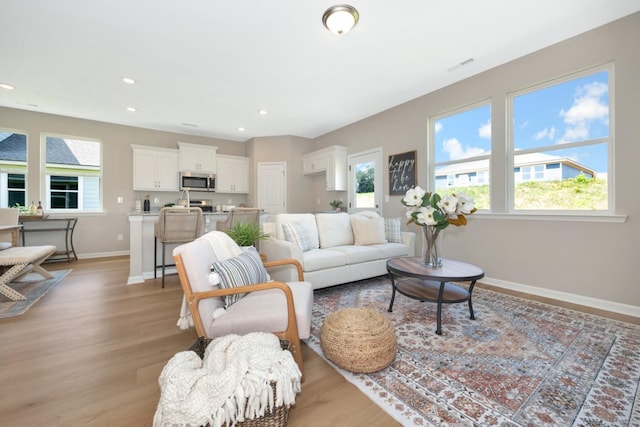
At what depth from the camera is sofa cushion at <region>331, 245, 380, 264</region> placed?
3090mm

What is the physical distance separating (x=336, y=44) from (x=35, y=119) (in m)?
5.72

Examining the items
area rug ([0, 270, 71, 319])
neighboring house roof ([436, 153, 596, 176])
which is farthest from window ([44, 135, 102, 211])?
neighboring house roof ([436, 153, 596, 176])

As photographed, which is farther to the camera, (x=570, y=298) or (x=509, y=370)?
(x=570, y=298)

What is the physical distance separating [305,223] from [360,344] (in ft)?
6.37

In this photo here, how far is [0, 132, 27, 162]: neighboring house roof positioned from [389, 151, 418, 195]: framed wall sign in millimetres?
6621

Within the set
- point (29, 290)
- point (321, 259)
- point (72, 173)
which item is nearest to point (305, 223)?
point (321, 259)

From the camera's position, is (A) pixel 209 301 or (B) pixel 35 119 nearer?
(A) pixel 209 301

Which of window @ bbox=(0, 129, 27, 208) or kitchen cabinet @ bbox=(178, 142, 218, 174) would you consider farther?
kitchen cabinet @ bbox=(178, 142, 218, 174)

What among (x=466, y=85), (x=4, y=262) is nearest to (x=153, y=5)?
(x=4, y=262)

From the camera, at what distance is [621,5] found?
7.38 ft

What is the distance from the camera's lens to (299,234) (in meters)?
3.10

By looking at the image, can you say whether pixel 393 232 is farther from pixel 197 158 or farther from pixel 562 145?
pixel 197 158

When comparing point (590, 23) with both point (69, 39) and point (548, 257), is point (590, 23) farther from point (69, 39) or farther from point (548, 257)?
point (69, 39)

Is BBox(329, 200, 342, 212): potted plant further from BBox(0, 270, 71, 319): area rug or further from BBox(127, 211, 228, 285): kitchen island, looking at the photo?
BBox(0, 270, 71, 319): area rug
